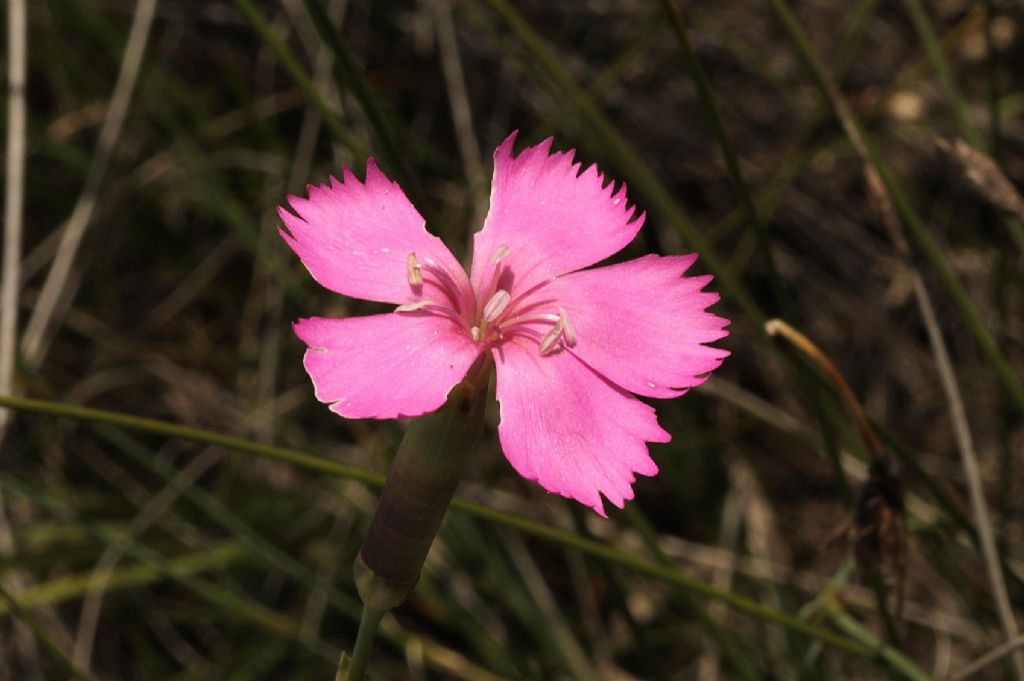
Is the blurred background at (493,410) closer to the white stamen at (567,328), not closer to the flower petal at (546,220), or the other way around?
the flower petal at (546,220)

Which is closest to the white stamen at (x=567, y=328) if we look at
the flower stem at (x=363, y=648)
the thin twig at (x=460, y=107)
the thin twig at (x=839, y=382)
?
the flower stem at (x=363, y=648)

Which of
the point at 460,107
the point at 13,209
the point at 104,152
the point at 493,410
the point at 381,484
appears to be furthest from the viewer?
the point at 493,410

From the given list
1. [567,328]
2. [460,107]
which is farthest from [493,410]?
[567,328]

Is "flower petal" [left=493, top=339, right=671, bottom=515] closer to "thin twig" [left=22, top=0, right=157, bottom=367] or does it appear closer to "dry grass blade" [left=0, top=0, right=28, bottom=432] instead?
"dry grass blade" [left=0, top=0, right=28, bottom=432]

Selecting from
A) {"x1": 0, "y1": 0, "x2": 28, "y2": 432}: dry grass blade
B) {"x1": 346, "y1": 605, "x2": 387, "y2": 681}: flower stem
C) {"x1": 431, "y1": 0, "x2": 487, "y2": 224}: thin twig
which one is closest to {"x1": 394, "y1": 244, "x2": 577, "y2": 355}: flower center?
{"x1": 346, "y1": 605, "x2": 387, "y2": 681}: flower stem

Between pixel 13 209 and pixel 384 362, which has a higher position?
pixel 13 209

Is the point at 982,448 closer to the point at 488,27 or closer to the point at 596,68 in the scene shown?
the point at 596,68

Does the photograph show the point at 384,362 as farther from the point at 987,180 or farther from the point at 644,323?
the point at 987,180
